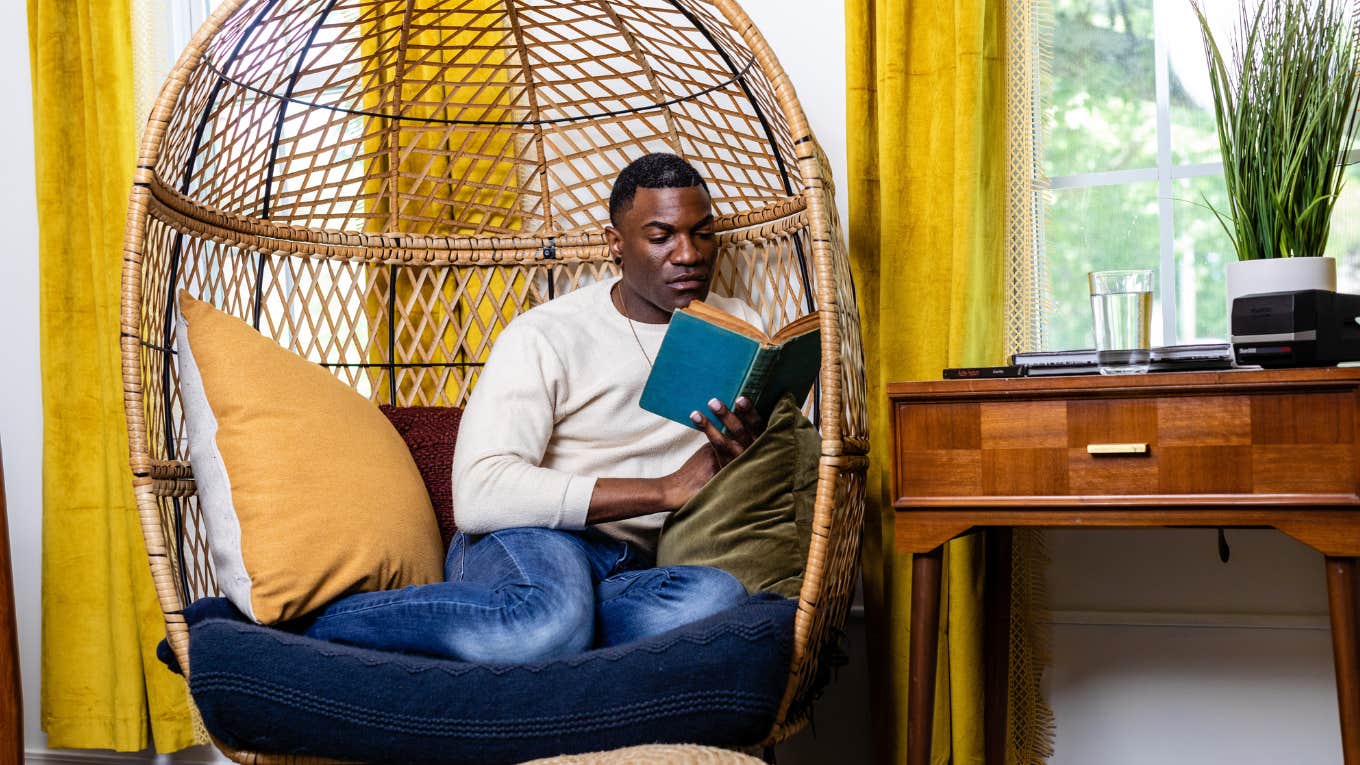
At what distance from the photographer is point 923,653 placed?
1.43 meters

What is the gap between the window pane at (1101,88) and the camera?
1947 mm

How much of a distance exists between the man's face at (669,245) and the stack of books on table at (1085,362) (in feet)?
1.51

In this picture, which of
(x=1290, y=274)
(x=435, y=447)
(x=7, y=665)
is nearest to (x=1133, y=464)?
(x=1290, y=274)

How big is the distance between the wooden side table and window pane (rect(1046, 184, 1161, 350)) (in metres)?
0.59

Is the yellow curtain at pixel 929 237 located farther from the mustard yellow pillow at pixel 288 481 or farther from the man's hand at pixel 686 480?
the mustard yellow pillow at pixel 288 481

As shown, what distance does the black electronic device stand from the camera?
1.31m

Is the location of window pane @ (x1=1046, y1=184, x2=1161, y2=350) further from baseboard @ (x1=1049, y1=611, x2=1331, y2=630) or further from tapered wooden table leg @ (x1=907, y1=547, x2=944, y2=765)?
tapered wooden table leg @ (x1=907, y1=547, x2=944, y2=765)

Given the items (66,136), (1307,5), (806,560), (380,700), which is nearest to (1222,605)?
(806,560)

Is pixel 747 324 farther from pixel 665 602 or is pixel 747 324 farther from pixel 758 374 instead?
pixel 665 602

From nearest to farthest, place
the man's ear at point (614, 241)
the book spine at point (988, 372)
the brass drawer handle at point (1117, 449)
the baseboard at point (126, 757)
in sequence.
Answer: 1. the brass drawer handle at point (1117, 449)
2. the book spine at point (988, 372)
3. the man's ear at point (614, 241)
4. the baseboard at point (126, 757)

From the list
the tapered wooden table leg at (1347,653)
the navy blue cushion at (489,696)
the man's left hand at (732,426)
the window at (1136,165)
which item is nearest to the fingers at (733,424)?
the man's left hand at (732,426)

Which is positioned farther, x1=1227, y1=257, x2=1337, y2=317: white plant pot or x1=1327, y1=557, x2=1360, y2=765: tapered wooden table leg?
x1=1227, y1=257, x2=1337, y2=317: white plant pot

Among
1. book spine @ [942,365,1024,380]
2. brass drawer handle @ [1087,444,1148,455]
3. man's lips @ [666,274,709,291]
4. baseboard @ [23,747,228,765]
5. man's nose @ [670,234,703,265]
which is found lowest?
baseboard @ [23,747,228,765]

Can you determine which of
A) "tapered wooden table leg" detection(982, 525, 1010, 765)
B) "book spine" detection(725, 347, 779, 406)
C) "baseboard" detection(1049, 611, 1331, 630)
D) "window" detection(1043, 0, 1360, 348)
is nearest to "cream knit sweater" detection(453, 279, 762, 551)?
"book spine" detection(725, 347, 779, 406)
